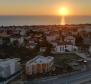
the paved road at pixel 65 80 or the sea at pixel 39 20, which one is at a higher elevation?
the sea at pixel 39 20

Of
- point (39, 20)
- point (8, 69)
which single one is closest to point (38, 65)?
point (8, 69)

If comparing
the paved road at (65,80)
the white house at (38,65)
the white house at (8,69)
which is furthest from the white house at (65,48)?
the white house at (8,69)

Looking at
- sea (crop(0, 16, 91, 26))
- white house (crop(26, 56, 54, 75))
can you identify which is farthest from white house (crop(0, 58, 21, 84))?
sea (crop(0, 16, 91, 26))

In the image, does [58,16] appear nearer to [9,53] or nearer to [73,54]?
[73,54]

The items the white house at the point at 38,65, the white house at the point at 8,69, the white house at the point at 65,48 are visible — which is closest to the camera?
the white house at the point at 8,69

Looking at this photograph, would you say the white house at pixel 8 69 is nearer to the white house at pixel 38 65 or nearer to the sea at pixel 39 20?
the white house at pixel 38 65

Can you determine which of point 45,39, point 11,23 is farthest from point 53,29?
point 11,23

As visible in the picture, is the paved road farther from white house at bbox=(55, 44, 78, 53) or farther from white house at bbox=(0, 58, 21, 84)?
white house at bbox=(55, 44, 78, 53)
